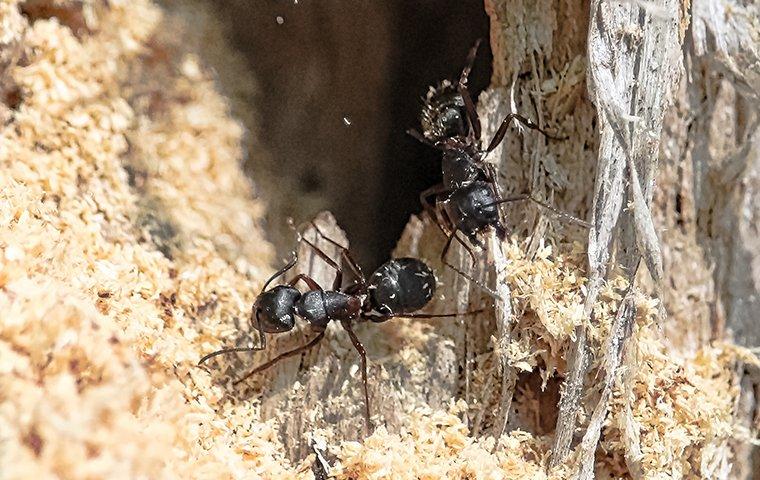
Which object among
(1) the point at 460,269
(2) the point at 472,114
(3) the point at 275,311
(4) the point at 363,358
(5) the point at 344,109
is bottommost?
(4) the point at 363,358

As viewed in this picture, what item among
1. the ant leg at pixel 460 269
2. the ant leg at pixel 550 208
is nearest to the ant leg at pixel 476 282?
the ant leg at pixel 460 269

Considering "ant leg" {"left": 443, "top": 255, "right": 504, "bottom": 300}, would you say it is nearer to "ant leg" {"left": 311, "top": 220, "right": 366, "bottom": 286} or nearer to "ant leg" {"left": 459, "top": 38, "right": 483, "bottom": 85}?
"ant leg" {"left": 311, "top": 220, "right": 366, "bottom": 286}

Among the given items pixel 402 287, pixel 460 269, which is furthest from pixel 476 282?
pixel 402 287

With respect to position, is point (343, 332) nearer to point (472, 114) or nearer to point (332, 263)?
point (332, 263)

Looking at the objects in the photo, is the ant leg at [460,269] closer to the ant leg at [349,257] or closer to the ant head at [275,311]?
the ant leg at [349,257]

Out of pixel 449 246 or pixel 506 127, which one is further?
pixel 449 246

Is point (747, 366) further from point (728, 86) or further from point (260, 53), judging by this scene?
point (260, 53)
